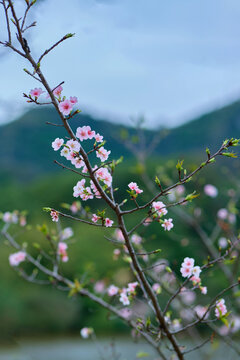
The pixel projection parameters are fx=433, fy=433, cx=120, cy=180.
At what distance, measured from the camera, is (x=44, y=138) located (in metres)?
13.7

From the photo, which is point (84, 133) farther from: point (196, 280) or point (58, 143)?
point (196, 280)

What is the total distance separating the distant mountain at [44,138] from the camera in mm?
9455

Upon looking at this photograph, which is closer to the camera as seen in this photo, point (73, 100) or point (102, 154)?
point (73, 100)

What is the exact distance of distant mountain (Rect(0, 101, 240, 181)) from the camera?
31.0 ft

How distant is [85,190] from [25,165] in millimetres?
18561

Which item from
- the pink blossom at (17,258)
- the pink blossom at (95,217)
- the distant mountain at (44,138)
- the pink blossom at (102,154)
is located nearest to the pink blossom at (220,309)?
the pink blossom at (95,217)

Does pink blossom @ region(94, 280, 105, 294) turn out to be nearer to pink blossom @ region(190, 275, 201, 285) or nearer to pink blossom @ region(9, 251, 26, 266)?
pink blossom @ region(9, 251, 26, 266)

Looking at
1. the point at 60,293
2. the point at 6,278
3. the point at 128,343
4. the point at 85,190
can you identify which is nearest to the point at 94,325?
the point at 60,293

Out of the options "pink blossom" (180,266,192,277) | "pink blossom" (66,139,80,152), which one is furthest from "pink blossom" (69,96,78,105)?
"pink blossom" (180,266,192,277)

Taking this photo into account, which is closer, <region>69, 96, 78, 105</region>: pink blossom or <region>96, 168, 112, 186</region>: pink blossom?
<region>69, 96, 78, 105</region>: pink blossom

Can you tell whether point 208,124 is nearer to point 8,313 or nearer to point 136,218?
point 136,218

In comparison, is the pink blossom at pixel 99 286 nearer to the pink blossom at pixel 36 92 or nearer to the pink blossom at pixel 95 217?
the pink blossom at pixel 95 217

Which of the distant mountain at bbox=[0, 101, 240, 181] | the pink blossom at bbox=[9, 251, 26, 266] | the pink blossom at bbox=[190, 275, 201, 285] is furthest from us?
the distant mountain at bbox=[0, 101, 240, 181]

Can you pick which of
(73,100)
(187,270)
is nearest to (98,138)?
(73,100)
